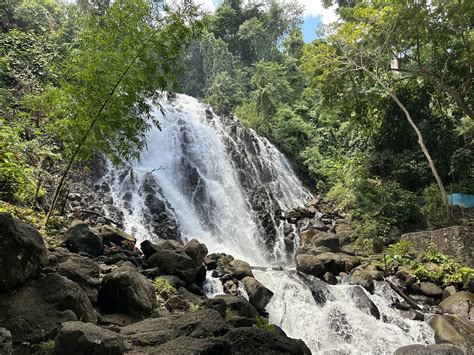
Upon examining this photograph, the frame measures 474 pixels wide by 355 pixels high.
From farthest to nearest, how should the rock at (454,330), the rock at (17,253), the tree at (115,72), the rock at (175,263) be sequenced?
the rock at (175,263), the rock at (454,330), the tree at (115,72), the rock at (17,253)

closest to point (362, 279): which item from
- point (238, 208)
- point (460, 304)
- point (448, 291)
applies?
point (448, 291)

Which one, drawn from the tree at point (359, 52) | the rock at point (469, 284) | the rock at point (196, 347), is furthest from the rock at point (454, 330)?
the rock at point (196, 347)

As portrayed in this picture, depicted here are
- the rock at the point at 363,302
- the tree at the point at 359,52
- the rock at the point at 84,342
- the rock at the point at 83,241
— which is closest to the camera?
the rock at the point at 84,342

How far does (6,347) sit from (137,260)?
5587 mm

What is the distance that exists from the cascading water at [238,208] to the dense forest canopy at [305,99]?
1.80m

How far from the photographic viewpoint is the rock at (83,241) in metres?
7.80

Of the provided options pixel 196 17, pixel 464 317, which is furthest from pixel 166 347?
pixel 464 317

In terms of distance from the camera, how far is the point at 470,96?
48.2ft

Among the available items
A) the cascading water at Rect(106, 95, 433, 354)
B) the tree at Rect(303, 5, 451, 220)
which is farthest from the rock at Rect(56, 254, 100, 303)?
the tree at Rect(303, 5, 451, 220)

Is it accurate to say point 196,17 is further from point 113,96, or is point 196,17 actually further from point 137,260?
point 137,260

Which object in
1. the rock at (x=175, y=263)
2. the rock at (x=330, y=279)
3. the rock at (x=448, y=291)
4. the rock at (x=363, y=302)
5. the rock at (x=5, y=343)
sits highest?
the rock at (x=5, y=343)

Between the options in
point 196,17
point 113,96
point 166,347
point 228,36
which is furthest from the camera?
point 228,36

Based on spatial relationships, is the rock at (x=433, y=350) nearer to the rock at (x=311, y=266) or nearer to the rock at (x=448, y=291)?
the rock at (x=448, y=291)

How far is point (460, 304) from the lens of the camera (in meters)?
9.20
